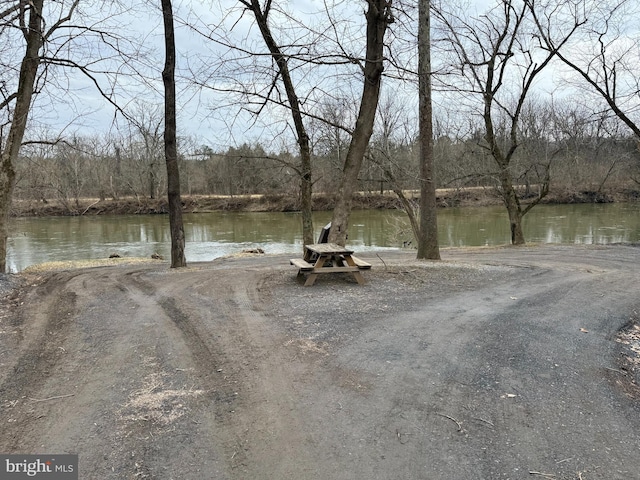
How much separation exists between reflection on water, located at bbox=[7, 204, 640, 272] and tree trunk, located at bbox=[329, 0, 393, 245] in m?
11.9

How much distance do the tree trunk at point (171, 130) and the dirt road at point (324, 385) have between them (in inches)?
154

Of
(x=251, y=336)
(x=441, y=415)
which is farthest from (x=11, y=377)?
(x=441, y=415)

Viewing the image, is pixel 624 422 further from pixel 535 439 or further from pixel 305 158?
pixel 305 158

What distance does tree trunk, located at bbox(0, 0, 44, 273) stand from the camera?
31.4 ft

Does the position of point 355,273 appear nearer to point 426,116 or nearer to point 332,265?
point 332,265

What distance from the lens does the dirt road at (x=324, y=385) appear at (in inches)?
107

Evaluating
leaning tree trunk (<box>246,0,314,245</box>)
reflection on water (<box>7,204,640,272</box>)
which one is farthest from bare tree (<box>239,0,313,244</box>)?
reflection on water (<box>7,204,640,272</box>)

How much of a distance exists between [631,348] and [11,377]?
5.63 metres

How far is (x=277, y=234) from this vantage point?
30.6m

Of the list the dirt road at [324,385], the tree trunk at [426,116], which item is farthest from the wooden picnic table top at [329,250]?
the tree trunk at [426,116]

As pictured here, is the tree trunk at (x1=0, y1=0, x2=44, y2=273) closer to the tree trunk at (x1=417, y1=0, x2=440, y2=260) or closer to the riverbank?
the tree trunk at (x1=417, y1=0, x2=440, y2=260)

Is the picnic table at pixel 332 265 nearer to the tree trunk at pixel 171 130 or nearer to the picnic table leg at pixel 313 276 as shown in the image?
the picnic table leg at pixel 313 276

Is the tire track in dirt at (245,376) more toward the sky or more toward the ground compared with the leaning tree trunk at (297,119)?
more toward the ground

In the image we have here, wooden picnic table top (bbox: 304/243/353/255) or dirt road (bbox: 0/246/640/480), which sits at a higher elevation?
wooden picnic table top (bbox: 304/243/353/255)
